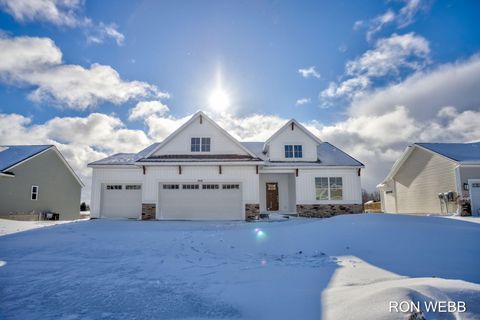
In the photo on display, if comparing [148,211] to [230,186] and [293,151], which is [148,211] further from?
[293,151]

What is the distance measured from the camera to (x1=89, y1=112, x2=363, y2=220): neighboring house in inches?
694

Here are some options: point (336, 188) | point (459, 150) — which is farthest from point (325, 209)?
point (459, 150)

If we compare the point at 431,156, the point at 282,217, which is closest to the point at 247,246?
Answer: the point at 282,217

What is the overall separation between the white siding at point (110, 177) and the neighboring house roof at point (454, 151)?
19.6 meters

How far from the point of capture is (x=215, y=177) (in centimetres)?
Answer: 1770

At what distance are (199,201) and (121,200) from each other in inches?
193

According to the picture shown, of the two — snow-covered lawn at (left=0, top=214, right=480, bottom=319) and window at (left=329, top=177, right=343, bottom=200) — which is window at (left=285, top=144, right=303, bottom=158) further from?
snow-covered lawn at (left=0, top=214, right=480, bottom=319)

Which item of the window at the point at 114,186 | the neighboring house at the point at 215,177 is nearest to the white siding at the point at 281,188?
the neighboring house at the point at 215,177

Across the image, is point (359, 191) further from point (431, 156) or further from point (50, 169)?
point (50, 169)

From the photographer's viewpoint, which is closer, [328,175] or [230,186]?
[230,186]

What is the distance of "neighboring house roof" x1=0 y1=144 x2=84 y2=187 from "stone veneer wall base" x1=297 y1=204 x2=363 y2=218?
758 inches

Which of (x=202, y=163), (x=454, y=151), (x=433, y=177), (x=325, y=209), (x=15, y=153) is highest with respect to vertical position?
(x=15, y=153)

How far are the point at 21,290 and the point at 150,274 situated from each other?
206cm

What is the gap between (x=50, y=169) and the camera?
2414 centimetres
